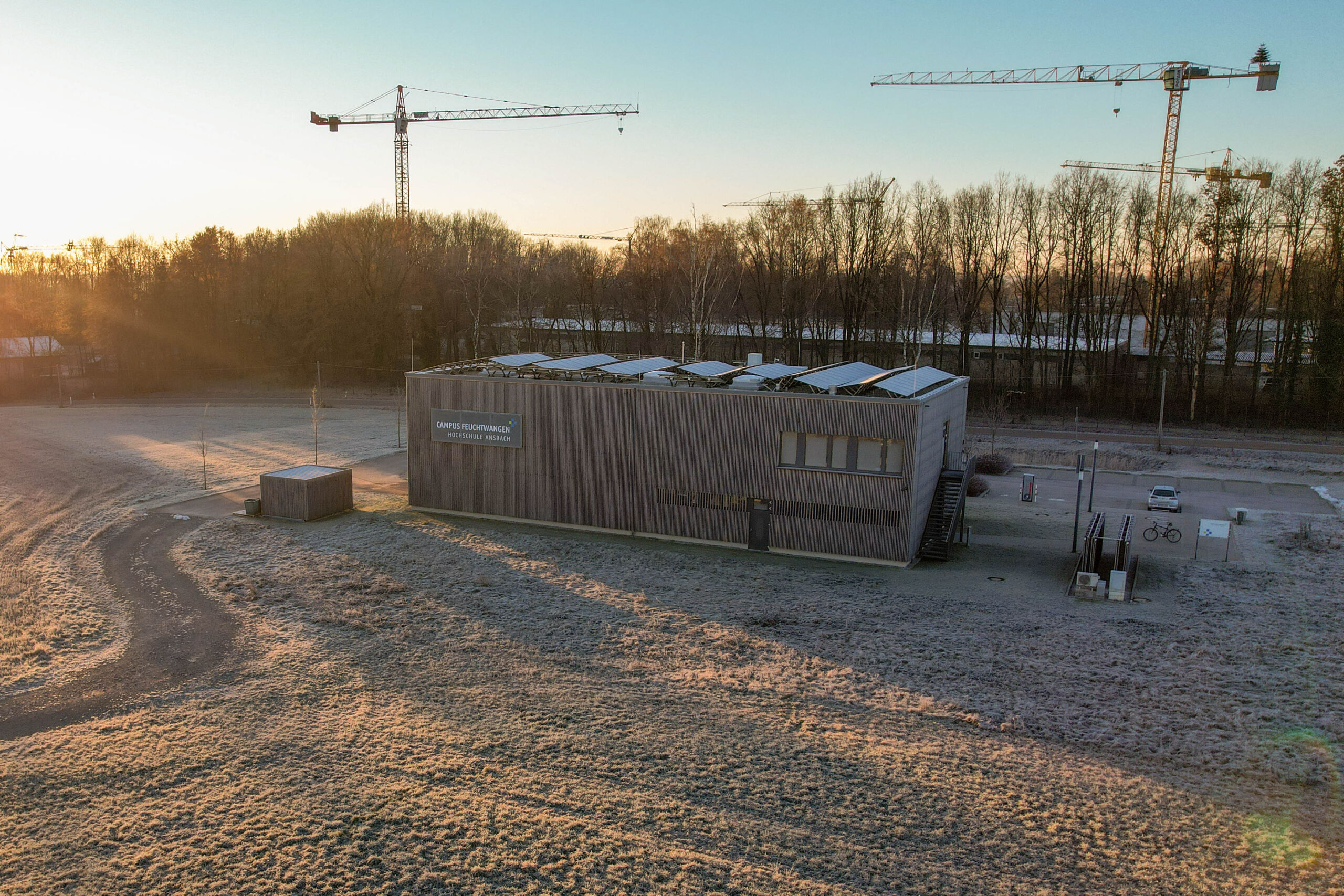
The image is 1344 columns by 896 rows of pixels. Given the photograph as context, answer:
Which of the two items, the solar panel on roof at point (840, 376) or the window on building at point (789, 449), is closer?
the solar panel on roof at point (840, 376)

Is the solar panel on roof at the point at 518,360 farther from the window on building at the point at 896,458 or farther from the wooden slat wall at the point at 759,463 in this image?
the window on building at the point at 896,458

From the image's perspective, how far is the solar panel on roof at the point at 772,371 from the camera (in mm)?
27438

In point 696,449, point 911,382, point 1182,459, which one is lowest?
point 1182,459

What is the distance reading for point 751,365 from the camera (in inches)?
1220

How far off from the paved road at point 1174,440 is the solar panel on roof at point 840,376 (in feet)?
71.5

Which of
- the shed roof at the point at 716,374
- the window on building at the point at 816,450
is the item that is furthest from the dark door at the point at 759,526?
the shed roof at the point at 716,374

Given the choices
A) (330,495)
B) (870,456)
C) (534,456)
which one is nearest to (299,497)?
(330,495)

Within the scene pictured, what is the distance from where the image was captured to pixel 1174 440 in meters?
49.4

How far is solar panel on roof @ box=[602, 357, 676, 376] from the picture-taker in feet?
94.7

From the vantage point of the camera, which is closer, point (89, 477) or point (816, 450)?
point (816, 450)

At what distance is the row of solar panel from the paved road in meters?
22.0

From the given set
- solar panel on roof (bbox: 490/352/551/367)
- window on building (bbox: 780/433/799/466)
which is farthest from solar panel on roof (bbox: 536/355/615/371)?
window on building (bbox: 780/433/799/466)

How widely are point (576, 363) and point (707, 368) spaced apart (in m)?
4.81

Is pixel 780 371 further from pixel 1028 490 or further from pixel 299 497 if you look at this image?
pixel 299 497
